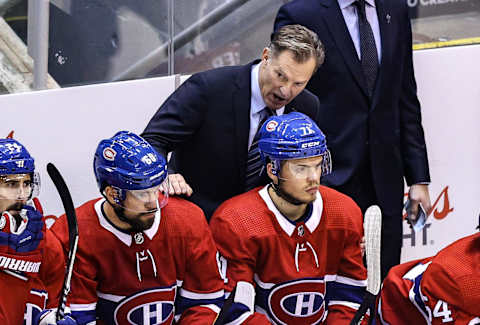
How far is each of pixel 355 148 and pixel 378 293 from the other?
1.97 ft

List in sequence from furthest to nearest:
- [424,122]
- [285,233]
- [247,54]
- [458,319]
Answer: [247,54], [424,122], [285,233], [458,319]

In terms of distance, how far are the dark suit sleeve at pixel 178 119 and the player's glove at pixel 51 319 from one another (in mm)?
605

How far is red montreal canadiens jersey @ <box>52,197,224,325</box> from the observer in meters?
3.05

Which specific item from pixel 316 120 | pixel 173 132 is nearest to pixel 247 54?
pixel 316 120

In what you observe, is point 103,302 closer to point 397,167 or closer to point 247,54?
point 397,167

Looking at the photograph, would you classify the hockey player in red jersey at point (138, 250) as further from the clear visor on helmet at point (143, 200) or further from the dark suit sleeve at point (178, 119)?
the dark suit sleeve at point (178, 119)

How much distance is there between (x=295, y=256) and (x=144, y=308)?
1.60ft

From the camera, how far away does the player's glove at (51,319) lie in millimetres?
2863

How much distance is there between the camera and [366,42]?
145 inches

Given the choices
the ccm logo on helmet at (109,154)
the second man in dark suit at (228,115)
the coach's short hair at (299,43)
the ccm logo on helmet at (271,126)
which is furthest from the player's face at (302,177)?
the ccm logo on helmet at (109,154)

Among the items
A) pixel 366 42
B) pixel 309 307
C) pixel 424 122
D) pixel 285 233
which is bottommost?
pixel 309 307

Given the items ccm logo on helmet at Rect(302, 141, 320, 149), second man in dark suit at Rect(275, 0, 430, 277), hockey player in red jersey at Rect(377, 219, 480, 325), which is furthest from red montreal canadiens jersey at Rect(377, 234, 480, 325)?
second man in dark suit at Rect(275, 0, 430, 277)

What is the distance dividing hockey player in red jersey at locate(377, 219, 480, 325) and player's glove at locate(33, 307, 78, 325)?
90 cm

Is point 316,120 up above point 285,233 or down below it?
above
